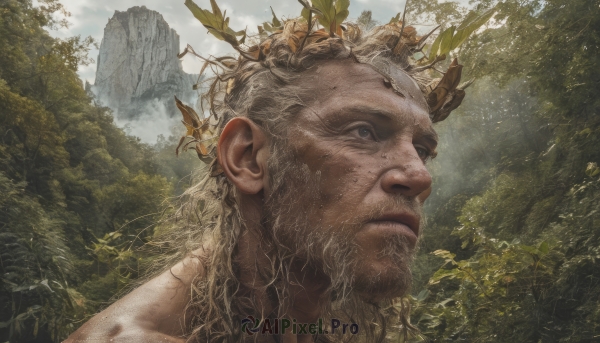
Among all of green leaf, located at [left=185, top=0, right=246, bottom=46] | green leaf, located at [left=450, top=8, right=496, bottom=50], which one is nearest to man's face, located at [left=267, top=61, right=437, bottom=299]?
green leaf, located at [left=185, top=0, right=246, bottom=46]

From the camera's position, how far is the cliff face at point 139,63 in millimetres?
49500

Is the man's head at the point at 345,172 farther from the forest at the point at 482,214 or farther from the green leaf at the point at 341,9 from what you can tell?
the forest at the point at 482,214

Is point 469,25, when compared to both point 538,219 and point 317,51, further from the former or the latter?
point 538,219

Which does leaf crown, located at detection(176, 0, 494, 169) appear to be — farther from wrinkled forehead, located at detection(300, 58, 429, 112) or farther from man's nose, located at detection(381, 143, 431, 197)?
man's nose, located at detection(381, 143, 431, 197)

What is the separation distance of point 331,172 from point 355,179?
0.09m

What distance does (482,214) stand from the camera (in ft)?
30.5

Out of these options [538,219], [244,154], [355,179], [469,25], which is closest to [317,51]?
[244,154]

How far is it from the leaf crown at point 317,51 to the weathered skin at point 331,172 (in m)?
Answer: 0.10

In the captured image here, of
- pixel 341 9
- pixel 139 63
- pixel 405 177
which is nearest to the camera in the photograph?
pixel 405 177

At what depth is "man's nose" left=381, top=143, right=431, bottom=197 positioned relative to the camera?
6.26 feet

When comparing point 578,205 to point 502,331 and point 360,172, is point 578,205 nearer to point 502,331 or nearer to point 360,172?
point 502,331

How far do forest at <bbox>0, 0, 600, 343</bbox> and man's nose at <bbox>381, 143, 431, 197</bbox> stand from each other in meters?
1.03

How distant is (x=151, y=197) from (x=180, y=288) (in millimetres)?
15549

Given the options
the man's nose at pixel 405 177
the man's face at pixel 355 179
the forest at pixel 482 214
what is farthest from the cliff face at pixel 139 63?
the man's nose at pixel 405 177
